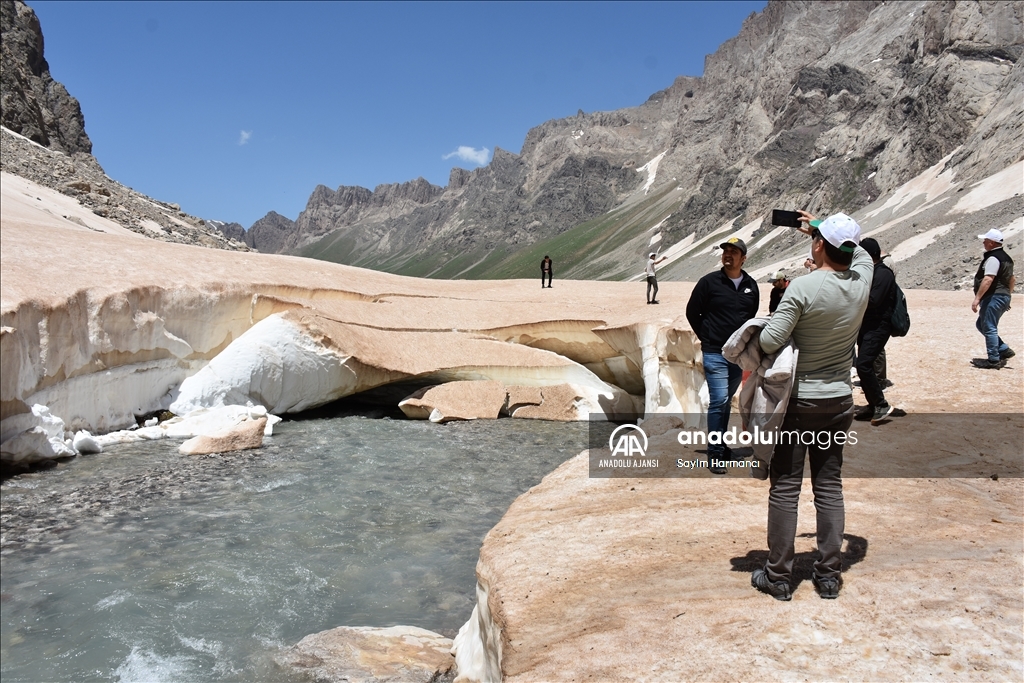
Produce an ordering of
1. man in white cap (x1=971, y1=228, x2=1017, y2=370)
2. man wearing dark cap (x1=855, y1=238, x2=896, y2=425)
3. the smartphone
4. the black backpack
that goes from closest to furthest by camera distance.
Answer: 1. the smartphone
2. man wearing dark cap (x1=855, y1=238, x2=896, y2=425)
3. the black backpack
4. man in white cap (x1=971, y1=228, x2=1017, y2=370)

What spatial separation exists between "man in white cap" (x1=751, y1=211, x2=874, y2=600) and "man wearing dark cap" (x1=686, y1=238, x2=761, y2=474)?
270cm

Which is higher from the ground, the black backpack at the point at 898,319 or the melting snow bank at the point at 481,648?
the black backpack at the point at 898,319

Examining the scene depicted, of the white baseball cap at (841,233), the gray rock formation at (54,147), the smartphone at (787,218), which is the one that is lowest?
the white baseball cap at (841,233)

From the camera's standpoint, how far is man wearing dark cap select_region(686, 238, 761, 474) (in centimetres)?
664

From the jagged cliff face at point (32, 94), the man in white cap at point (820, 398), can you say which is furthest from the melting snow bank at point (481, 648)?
the jagged cliff face at point (32, 94)

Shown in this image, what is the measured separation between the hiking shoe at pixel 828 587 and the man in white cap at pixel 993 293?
24.1 feet

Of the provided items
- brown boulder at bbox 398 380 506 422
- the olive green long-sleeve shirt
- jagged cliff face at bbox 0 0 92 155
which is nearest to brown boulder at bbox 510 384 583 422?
brown boulder at bbox 398 380 506 422

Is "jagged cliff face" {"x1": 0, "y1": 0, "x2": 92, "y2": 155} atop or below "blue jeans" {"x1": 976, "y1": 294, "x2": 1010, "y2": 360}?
atop

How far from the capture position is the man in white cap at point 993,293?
9281 mm

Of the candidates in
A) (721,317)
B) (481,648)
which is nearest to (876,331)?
(721,317)

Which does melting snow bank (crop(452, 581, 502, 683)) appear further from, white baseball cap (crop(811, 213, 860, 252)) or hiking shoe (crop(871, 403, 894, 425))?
hiking shoe (crop(871, 403, 894, 425))

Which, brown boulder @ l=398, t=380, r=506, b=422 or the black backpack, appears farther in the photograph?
brown boulder @ l=398, t=380, r=506, b=422

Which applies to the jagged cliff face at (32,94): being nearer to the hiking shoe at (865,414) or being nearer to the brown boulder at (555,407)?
the brown boulder at (555,407)

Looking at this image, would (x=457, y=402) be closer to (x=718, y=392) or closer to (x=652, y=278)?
(x=652, y=278)
